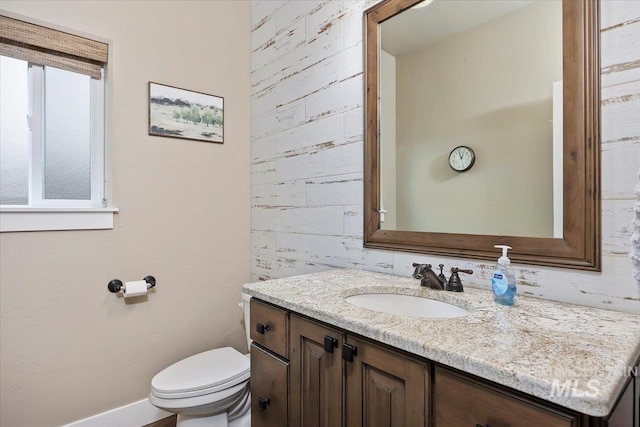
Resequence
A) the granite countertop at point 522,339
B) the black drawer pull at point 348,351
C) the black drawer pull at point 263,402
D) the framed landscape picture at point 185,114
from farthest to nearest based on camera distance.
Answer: the framed landscape picture at point 185,114
the black drawer pull at point 263,402
the black drawer pull at point 348,351
the granite countertop at point 522,339

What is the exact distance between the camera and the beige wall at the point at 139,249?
1565mm

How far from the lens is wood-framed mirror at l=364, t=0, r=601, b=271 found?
3.05 feet

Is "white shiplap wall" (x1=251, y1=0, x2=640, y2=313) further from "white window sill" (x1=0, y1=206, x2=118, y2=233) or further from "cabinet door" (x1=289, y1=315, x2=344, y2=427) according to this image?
"white window sill" (x1=0, y1=206, x2=118, y2=233)

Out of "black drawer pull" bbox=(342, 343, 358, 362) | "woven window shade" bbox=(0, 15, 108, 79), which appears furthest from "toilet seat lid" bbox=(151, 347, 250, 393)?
"woven window shade" bbox=(0, 15, 108, 79)

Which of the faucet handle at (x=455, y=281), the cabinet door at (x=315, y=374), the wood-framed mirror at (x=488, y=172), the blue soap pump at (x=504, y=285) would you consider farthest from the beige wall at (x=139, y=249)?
the blue soap pump at (x=504, y=285)

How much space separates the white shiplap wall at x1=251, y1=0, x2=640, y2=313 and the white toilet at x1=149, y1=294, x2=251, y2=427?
23.9 inches

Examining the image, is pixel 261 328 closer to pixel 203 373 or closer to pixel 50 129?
pixel 203 373

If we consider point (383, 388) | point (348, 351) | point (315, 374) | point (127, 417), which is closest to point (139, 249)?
point (127, 417)

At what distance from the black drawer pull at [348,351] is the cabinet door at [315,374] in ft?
0.07

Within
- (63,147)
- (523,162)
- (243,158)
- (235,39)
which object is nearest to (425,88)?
(523,162)

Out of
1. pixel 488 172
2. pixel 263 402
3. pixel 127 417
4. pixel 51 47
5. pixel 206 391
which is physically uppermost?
pixel 51 47

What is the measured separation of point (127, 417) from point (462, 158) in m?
2.12

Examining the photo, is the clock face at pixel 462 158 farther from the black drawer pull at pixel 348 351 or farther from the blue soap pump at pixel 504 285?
the black drawer pull at pixel 348 351

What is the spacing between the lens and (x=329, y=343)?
90 centimetres
